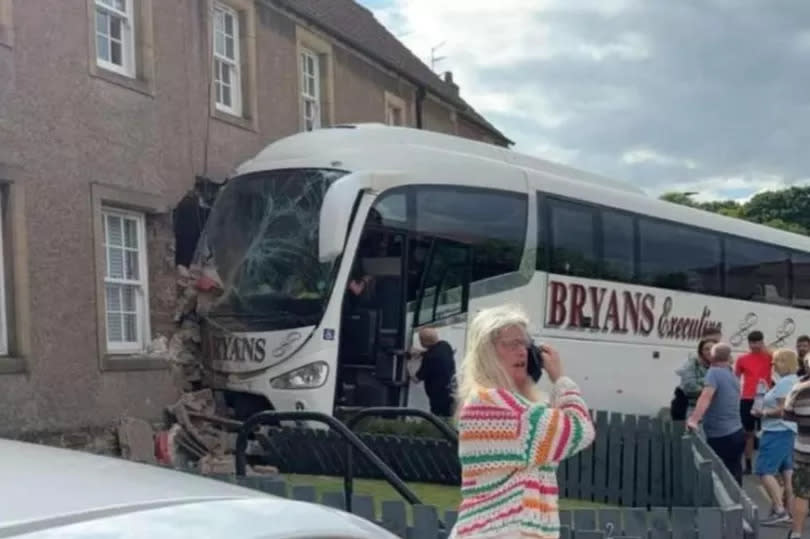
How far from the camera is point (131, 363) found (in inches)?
536

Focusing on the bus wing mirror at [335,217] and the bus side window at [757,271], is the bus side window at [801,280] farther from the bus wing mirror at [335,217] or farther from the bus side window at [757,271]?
the bus wing mirror at [335,217]

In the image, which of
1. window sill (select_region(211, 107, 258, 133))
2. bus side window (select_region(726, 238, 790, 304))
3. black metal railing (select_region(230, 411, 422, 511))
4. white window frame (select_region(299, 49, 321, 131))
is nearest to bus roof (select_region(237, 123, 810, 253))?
bus side window (select_region(726, 238, 790, 304))

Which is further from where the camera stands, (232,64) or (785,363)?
(232,64)

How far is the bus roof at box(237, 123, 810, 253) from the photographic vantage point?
1326cm

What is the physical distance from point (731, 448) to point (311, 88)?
463 inches

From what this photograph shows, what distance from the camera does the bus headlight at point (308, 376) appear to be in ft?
38.9

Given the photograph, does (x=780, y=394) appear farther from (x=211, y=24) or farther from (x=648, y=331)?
(x=211, y=24)

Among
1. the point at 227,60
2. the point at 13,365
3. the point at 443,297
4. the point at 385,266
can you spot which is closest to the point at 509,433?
the point at 385,266

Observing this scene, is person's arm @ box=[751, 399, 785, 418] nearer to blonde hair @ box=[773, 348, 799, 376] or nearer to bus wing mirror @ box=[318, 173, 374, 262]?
blonde hair @ box=[773, 348, 799, 376]

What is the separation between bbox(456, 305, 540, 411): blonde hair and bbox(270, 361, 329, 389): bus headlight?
7.54 metres

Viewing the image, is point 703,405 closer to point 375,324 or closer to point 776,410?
point 776,410

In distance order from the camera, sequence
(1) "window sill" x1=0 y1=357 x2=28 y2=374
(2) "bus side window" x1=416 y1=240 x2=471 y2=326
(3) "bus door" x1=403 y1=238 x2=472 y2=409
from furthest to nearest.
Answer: (2) "bus side window" x1=416 y1=240 x2=471 y2=326 → (3) "bus door" x1=403 y1=238 x2=472 y2=409 → (1) "window sill" x1=0 y1=357 x2=28 y2=374

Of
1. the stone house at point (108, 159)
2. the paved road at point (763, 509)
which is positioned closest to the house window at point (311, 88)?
the stone house at point (108, 159)

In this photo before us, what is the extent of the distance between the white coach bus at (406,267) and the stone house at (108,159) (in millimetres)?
1269
